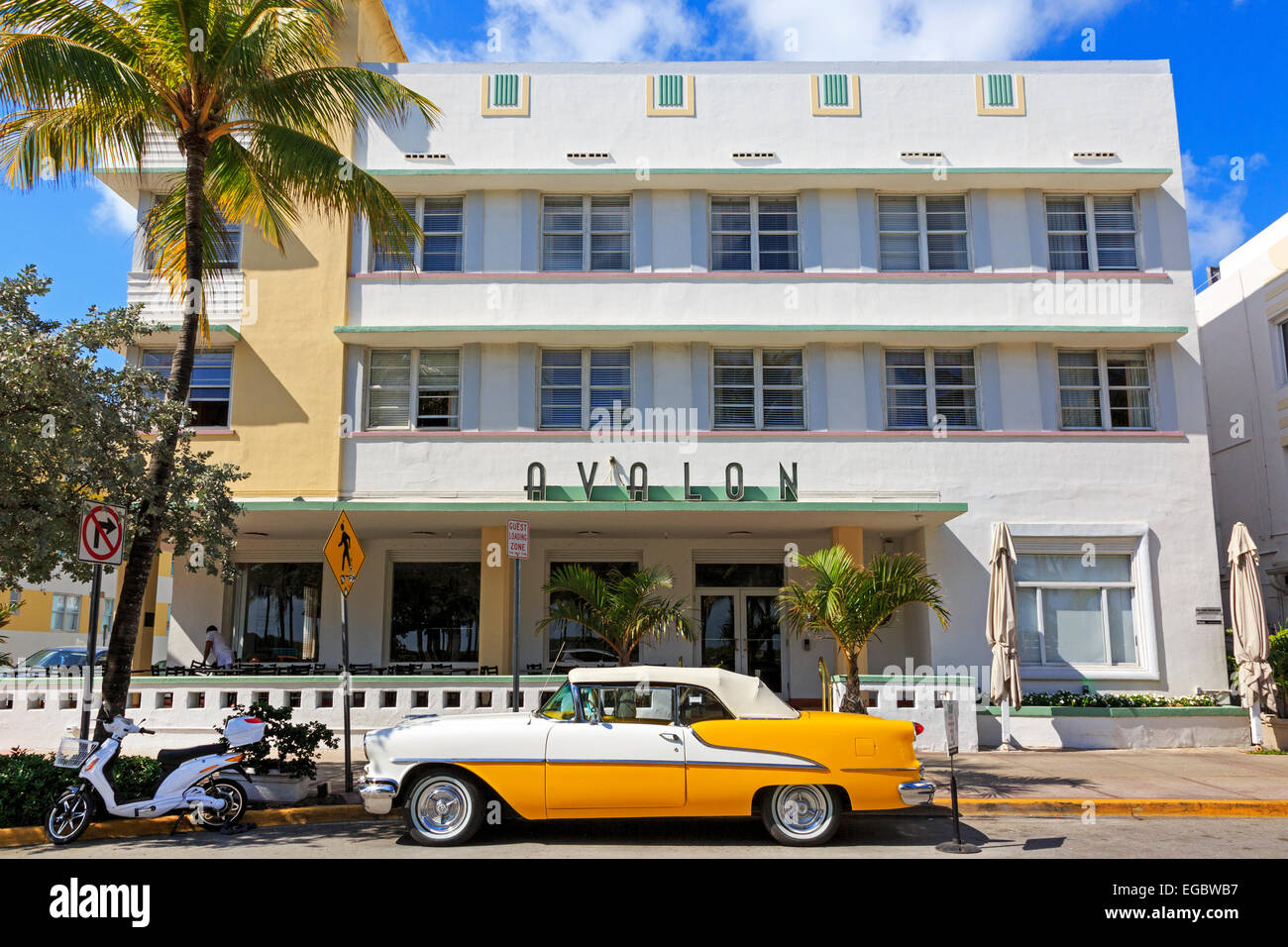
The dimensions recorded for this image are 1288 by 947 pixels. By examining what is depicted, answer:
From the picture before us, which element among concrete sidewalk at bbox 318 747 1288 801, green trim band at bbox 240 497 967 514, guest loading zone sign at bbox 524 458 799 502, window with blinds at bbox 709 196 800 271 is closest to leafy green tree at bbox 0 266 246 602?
concrete sidewalk at bbox 318 747 1288 801

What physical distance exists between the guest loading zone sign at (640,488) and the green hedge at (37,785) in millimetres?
9108

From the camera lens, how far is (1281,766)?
46.2 feet

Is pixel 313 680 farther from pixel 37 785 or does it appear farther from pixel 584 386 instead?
pixel 584 386

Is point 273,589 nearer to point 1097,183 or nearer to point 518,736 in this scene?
point 518,736

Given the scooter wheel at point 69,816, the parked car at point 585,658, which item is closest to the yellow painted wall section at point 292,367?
the parked car at point 585,658

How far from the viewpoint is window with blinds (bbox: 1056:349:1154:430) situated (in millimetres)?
19281

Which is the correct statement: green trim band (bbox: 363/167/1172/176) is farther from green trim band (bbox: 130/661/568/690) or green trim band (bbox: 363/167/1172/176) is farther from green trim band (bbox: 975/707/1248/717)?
green trim band (bbox: 975/707/1248/717)

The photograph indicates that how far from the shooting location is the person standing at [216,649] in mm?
18297

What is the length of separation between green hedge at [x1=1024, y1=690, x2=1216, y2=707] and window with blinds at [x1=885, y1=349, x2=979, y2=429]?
506cm

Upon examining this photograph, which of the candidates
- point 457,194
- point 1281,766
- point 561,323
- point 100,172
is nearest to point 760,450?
point 561,323

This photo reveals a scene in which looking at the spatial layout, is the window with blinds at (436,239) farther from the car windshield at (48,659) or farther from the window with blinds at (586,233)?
the car windshield at (48,659)

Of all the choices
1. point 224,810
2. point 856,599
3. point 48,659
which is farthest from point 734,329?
point 48,659


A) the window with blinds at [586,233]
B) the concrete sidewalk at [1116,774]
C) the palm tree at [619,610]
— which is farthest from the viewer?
the window with blinds at [586,233]

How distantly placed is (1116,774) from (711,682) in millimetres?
7038
